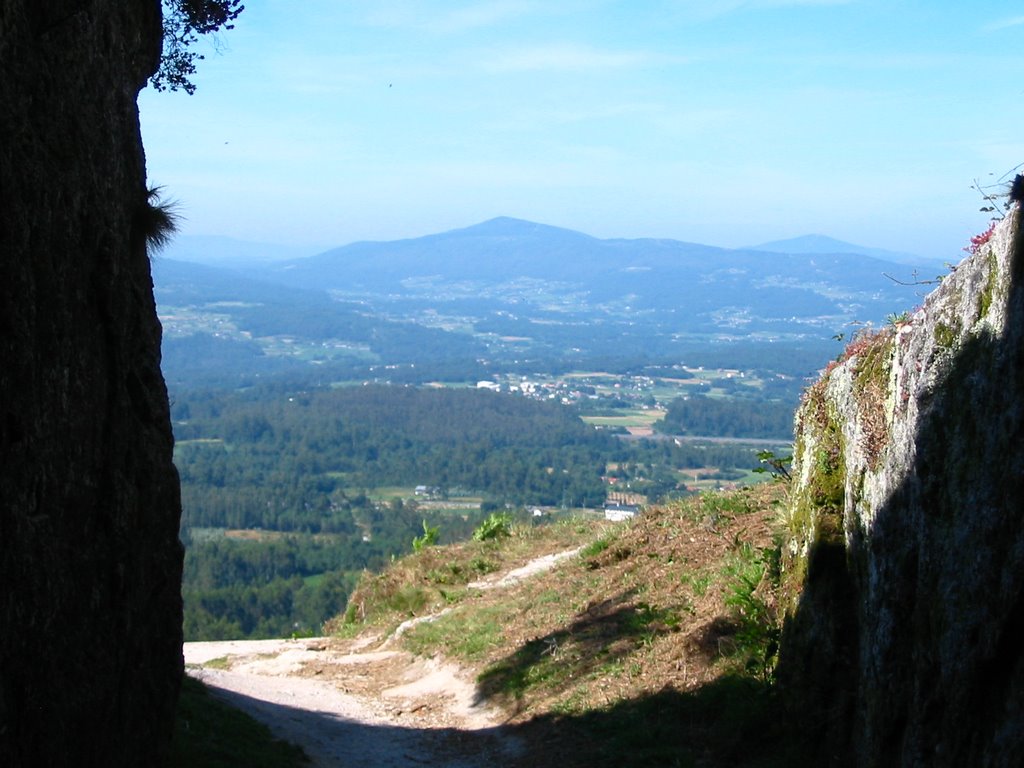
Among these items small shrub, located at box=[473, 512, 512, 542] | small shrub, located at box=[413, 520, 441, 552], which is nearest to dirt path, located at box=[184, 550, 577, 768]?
small shrub, located at box=[473, 512, 512, 542]

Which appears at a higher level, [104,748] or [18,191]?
[18,191]

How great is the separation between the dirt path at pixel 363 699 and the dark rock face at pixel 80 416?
3177mm

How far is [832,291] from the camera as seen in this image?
10312 centimetres

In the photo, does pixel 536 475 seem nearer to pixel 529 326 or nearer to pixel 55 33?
pixel 55 33

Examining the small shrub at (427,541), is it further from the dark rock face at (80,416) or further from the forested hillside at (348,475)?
the forested hillside at (348,475)

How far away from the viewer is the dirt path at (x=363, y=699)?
980 centimetres

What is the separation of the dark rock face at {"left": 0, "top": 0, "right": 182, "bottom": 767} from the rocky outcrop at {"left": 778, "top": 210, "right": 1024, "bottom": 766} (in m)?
4.20

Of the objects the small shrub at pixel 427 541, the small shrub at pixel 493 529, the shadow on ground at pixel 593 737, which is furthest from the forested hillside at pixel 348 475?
the shadow on ground at pixel 593 737

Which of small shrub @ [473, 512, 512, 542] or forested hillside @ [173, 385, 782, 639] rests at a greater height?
small shrub @ [473, 512, 512, 542]

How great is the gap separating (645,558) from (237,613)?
2571 centimetres

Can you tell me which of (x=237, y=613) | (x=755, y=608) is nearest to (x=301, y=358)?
(x=237, y=613)

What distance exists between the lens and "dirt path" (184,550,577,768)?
9.80 metres

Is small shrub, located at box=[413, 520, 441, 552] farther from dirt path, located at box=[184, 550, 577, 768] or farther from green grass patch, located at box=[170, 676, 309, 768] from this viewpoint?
green grass patch, located at box=[170, 676, 309, 768]

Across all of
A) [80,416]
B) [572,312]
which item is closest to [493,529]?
[80,416]
